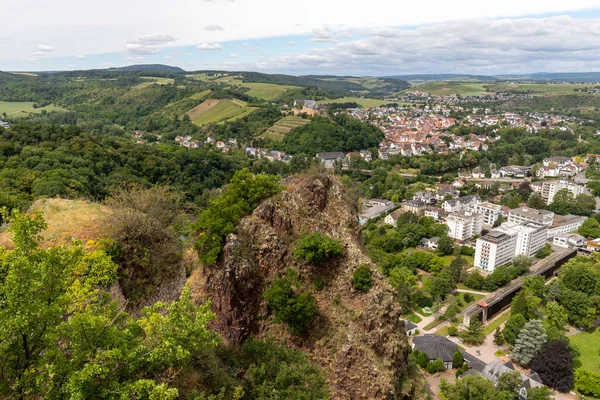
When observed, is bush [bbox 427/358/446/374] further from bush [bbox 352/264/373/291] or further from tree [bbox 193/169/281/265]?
tree [bbox 193/169/281/265]

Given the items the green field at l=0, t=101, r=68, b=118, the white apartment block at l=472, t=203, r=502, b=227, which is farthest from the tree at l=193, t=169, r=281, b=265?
the green field at l=0, t=101, r=68, b=118

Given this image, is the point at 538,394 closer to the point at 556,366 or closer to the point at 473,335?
the point at 556,366

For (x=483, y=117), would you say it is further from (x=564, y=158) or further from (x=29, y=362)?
(x=29, y=362)

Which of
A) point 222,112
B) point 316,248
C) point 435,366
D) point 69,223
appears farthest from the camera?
point 222,112

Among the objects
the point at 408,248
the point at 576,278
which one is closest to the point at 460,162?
the point at 408,248

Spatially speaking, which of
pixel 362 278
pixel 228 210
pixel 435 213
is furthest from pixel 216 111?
pixel 362 278

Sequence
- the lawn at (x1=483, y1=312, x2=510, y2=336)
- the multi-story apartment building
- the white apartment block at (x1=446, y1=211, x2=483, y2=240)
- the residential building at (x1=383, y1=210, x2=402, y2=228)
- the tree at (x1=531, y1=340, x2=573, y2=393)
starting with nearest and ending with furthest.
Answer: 1. the tree at (x1=531, y1=340, x2=573, y2=393)
2. the lawn at (x1=483, y1=312, x2=510, y2=336)
3. the white apartment block at (x1=446, y1=211, x2=483, y2=240)
4. the residential building at (x1=383, y1=210, x2=402, y2=228)
5. the multi-story apartment building
